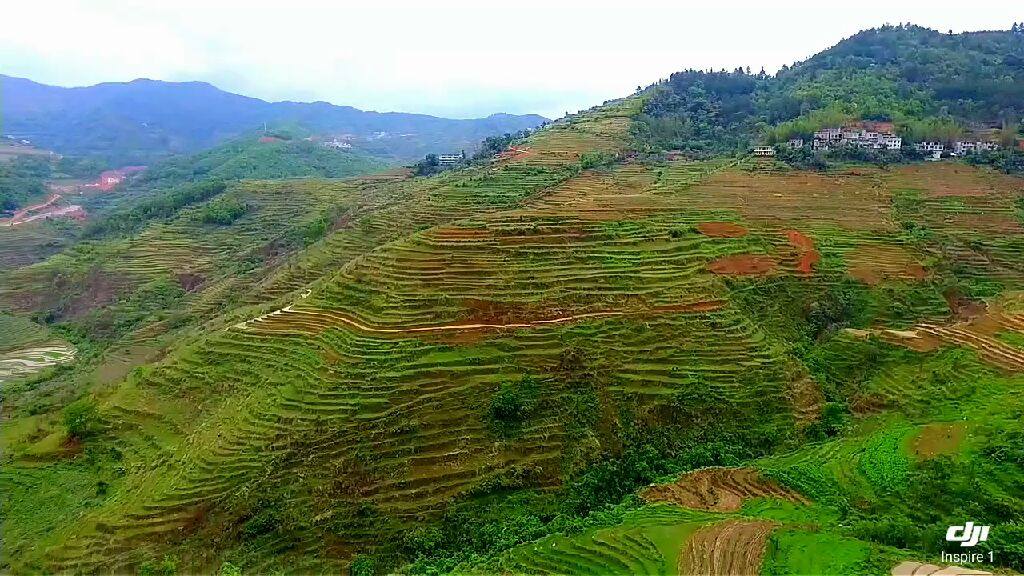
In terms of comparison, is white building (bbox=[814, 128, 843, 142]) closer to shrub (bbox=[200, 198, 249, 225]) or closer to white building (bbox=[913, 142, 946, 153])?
white building (bbox=[913, 142, 946, 153])

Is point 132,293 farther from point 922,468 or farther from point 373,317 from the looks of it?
point 922,468

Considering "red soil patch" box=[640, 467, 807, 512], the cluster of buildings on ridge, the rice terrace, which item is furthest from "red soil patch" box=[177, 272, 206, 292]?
the cluster of buildings on ridge

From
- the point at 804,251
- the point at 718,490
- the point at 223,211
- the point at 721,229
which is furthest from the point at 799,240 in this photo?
the point at 223,211

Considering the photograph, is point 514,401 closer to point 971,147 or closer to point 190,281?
point 190,281

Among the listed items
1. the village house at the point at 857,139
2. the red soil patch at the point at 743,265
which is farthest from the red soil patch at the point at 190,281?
the village house at the point at 857,139

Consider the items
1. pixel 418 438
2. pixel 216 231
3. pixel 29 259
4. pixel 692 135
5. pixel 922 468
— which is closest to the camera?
pixel 922 468

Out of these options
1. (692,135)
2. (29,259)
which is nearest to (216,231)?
(29,259)

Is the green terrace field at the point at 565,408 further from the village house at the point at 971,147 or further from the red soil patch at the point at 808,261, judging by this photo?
the village house at the point at 971,147
